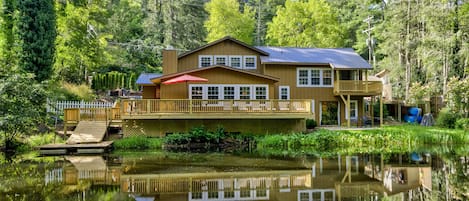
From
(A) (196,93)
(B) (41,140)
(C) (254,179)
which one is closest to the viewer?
(C) (254,179)

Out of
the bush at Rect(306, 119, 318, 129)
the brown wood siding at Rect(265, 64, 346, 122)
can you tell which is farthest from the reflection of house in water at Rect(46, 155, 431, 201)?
the brown wood siding at Rect(265, 64, 346, 122)

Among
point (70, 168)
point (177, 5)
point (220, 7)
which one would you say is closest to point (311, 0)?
point (220, 7)

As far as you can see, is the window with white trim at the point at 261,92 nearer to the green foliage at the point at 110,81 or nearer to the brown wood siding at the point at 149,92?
the brown wood siding at the point at 149,92

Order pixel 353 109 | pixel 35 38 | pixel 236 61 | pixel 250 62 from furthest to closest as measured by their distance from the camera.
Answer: pixel 353 109
pixel 250 62
pixel 236 61
pixel 35 38

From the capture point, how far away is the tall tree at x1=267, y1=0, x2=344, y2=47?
3447 centimetres

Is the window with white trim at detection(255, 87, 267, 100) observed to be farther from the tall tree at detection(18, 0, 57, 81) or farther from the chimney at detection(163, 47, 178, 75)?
the tall tree at detection(18, 0, 57, 81)

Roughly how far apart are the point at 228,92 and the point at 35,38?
1216cm

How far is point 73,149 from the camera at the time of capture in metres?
17.6

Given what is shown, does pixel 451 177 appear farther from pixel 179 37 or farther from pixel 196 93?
pixel 179 37

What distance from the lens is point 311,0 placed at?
115 ft

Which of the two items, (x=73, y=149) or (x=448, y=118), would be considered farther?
(x=448, y=118)

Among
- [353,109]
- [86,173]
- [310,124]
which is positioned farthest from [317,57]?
[86,173]

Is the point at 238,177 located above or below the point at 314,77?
below

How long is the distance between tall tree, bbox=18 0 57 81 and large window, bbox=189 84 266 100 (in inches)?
373
